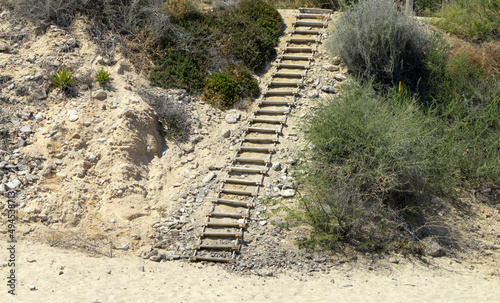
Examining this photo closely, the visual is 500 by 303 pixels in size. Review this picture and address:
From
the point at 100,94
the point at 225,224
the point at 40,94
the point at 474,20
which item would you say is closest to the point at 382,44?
the point at 474,20

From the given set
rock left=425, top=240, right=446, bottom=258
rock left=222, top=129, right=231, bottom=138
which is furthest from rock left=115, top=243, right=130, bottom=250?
rock left=425, top=240, right=446, bottom=258

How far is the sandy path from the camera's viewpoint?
268 inches

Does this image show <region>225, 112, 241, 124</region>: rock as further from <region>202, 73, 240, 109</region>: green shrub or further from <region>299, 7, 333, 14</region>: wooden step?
<region>299, 7, 333, 14</region>: wooden step

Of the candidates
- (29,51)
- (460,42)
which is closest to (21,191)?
(29,51)

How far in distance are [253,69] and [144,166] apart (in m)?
3.72

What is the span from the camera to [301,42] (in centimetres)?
1270

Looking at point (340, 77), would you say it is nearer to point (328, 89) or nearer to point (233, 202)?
point (328, 89)

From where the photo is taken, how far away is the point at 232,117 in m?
10.7

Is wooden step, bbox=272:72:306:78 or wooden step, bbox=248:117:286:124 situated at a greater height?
wooden step, bbox=272:72:306:78

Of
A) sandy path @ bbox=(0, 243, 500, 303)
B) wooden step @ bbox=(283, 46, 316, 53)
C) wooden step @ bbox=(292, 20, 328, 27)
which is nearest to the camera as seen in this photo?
sandy path @ bbox=(0, 243, 500, 303)

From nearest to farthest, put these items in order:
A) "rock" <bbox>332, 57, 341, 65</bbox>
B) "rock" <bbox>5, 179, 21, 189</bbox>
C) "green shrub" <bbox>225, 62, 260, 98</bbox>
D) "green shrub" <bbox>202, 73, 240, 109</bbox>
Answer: "rock" <bbox>5, 179, 21, 189</bbox> → "green shrub" <bbox>202, 73, 240, 109</bbox> → "green shrub" <bbox>225, 62, 260, 98</bbox> → "rock" <bbox>332, 57, 341, 65</bbox>

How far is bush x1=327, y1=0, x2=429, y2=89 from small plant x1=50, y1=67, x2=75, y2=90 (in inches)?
217

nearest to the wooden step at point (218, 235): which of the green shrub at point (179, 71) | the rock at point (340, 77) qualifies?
the green shrub at point (179, 71)

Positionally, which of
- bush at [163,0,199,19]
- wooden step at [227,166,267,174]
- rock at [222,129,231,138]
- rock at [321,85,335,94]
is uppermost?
bush at [163,0,199,19]
